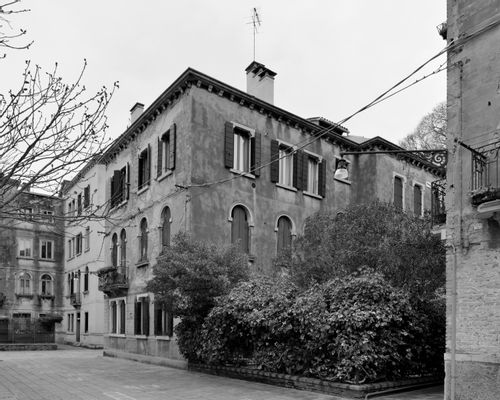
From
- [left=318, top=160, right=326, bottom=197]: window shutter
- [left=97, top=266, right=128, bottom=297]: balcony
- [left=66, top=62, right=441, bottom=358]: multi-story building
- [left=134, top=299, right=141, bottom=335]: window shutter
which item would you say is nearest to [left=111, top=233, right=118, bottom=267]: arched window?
[left=66, top=62, right=441, bottom=358]: multi-story building

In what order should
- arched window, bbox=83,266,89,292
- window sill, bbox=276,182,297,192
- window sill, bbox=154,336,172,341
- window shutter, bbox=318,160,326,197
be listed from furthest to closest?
arched window, bbox=83,266,89,292, window shutter, bbox=318,160,326,197, window sill, bbox=276,182,297,192, window sill, bbox=154,336,172,341

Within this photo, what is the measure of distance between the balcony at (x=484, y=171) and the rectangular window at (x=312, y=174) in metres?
14.6

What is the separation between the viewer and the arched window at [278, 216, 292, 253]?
23250 millimetres

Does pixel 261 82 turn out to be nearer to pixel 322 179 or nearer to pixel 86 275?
pixel 322 179

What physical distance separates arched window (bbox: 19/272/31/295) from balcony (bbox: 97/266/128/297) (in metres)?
18.6

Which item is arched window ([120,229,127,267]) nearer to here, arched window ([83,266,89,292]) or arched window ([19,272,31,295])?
arched window ([83,266,89,292])

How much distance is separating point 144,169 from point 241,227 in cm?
603

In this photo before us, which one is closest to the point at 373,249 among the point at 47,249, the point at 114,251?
the point at 114,251

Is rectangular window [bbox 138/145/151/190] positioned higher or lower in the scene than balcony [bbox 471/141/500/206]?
higher

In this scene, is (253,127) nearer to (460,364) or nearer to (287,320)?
(287,320)

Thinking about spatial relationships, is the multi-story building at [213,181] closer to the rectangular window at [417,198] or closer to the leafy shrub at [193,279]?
the leafy shrub at [193,279]

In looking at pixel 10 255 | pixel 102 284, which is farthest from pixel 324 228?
pixel 10 255

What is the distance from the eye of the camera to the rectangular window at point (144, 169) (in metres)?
24.2

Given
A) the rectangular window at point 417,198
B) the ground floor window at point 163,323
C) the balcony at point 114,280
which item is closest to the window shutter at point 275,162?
the ground floor window at point 163,323
